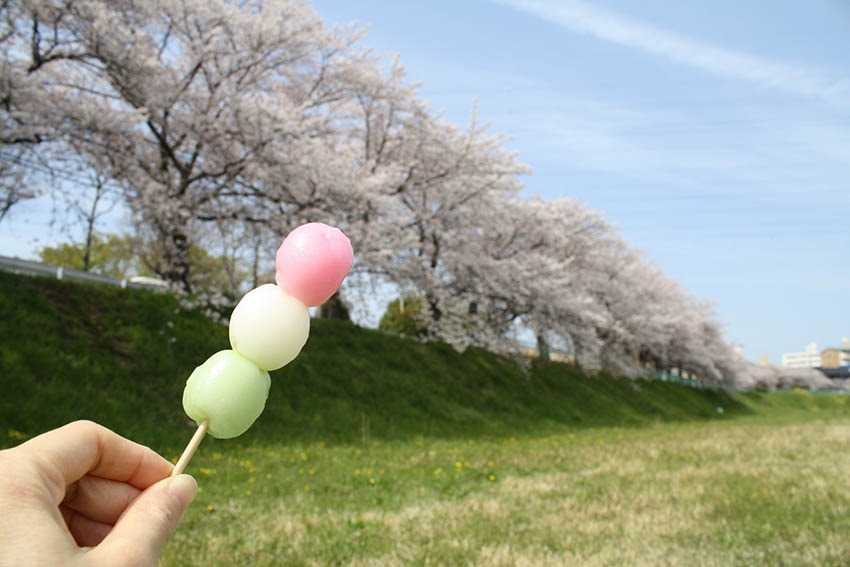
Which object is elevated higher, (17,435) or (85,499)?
(85,499)

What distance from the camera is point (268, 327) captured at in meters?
1.63

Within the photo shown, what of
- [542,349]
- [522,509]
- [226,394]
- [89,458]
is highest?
[542,349]

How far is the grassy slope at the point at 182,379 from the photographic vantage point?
32.4ft

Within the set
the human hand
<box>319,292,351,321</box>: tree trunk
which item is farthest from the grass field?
<box>319,292,351,321</box>: tree trunk

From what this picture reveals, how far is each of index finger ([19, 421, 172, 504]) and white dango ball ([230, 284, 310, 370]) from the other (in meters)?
0.33

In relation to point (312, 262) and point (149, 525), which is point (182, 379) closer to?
point (312, 262)

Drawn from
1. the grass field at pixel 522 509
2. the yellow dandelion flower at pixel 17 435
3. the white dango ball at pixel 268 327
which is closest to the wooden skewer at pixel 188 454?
the white dango ball at pixel 268 327

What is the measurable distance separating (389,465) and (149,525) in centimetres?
761

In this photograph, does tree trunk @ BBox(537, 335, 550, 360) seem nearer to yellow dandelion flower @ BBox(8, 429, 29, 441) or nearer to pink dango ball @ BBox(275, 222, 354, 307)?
yellow dandelion flower @ BBox(8, 429, 29, 441)

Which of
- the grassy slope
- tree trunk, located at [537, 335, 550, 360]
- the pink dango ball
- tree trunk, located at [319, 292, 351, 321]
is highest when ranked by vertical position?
tree trunk, located at [319, 292, 351, 321]

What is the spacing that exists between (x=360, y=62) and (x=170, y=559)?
44.0ft

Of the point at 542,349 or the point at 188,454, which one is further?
the point at 542,349

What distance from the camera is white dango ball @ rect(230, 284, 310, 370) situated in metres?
1.63

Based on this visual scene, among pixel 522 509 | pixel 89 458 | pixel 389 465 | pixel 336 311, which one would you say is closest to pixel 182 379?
pixel 389 465
